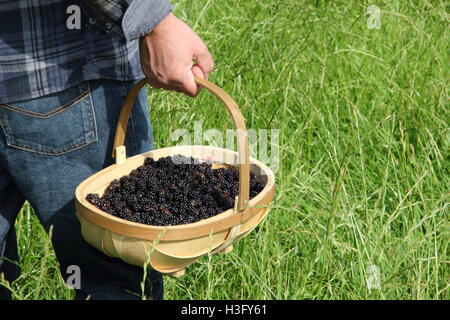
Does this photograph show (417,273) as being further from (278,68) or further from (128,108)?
(278,68)

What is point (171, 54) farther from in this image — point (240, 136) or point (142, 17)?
point (240, 136)

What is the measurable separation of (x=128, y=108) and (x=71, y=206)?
0.27 meters

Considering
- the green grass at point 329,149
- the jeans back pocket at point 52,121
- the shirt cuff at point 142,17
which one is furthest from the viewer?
the green grass at point 329,149

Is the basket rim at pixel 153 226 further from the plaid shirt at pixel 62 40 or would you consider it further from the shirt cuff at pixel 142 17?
the shirt cuff at pixel 142 17

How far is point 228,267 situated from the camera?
1840mm

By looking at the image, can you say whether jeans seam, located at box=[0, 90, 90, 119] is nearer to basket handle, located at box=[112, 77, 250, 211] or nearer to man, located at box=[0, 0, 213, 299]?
man, located at box=[0, 0, 213, 299]

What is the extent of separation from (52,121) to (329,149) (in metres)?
1.11

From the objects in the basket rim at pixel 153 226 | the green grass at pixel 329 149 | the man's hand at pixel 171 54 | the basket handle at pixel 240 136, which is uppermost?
the man's hand at pixel 171 54

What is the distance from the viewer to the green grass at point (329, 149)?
1.67m

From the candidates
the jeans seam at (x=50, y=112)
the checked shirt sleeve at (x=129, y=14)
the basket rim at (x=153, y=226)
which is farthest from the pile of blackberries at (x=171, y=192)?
the checked shirt sleeve at (x=129, y=14)

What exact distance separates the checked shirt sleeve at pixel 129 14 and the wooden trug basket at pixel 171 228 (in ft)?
0.48

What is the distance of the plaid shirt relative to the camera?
126cm

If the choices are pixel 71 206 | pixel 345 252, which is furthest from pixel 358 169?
pixel 71 206

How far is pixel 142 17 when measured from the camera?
1.25 metres
